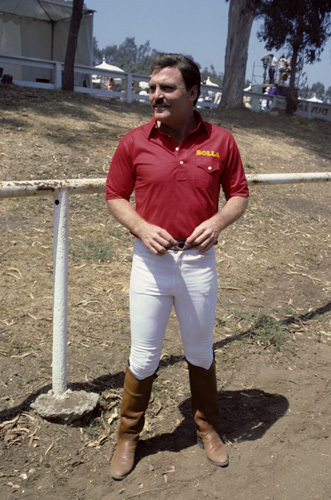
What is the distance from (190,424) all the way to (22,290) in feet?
7.20

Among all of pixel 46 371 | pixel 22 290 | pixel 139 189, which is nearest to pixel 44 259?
pixel 22 290

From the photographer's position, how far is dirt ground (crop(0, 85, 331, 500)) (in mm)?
2820

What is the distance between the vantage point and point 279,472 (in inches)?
113

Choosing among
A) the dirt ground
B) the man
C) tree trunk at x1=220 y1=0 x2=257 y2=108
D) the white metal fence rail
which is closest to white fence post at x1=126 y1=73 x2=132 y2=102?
tree trunk at x1=220 y1=0 x2=257 y2=108

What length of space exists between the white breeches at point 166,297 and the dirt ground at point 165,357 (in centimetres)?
65

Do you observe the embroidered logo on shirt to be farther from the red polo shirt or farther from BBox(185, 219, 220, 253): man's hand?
BBox(185, 219, 220, 253): man's hand

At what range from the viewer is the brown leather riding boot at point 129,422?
280cm

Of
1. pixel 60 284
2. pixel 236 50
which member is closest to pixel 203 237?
pixel 60 284

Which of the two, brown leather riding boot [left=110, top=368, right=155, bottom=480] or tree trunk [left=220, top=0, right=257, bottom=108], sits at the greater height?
tree trunk [left=220, top=0, right=257, bottom=108]

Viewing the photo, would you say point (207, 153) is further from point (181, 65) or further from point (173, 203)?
point (181, 65)

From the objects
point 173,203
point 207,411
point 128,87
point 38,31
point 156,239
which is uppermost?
point 38,31

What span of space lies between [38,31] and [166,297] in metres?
22.8

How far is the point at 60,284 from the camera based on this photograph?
2.99 m

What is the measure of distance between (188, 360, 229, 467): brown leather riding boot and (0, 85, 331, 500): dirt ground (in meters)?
0.07
